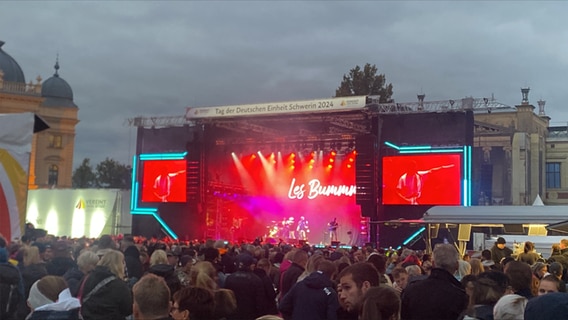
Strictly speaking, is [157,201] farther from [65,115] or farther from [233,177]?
[65,115]

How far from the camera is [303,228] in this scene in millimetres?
29281

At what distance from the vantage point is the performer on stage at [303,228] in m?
29.1

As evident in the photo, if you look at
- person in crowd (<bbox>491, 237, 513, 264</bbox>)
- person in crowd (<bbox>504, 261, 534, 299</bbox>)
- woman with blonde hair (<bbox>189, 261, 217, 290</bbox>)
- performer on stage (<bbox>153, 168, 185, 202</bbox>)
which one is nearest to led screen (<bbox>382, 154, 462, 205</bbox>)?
performer on stage (<bbox>153, 168, 185, 202</bbox>)

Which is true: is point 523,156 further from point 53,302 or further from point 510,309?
point 53,302

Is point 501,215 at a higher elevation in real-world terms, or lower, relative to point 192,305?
higher

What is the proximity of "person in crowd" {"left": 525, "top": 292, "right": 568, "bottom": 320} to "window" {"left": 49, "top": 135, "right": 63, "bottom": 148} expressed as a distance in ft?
145

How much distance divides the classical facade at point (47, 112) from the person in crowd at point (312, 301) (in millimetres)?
39498

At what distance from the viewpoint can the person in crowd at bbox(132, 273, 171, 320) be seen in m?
3.51

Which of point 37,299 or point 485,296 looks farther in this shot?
point 37,299

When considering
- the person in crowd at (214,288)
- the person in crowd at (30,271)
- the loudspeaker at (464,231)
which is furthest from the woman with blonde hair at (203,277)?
the loudspeaker at (464,231)

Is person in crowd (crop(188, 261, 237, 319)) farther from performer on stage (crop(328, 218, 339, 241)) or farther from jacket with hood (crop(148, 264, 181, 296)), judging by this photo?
performer on stage (crop(328, 218, 339, 241))

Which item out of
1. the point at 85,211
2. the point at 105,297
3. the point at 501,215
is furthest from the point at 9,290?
the point at 85,211

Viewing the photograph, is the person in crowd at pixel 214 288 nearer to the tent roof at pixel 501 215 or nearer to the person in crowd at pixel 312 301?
the person in crowd at pixel 312 301

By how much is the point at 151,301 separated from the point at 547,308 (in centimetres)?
222
